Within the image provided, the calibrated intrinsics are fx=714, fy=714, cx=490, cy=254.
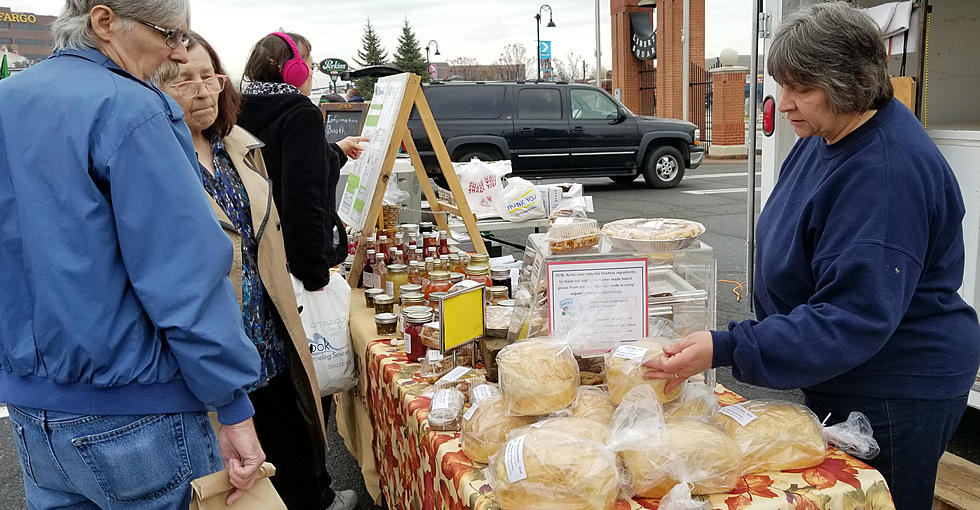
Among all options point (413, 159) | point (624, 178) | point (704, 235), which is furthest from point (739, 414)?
point (624, 178)

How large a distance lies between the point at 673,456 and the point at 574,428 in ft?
0.68

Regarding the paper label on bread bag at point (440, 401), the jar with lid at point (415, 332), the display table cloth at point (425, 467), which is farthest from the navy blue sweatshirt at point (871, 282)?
the jar with lid at point (415, 332)

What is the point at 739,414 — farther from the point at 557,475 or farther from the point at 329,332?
the point at 329,332

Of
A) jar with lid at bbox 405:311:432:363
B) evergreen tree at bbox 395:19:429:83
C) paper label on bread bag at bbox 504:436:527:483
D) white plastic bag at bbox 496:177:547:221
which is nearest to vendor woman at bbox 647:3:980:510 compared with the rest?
paper label on bread bag at bbox 504:436:527:483

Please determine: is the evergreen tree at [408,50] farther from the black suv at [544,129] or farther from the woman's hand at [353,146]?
the woman's hand at [353,146]

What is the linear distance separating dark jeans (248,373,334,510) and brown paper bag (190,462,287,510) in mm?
852

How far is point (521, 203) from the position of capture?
521cm

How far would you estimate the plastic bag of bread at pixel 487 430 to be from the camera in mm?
1639

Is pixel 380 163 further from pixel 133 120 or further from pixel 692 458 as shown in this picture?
pixel 692 458

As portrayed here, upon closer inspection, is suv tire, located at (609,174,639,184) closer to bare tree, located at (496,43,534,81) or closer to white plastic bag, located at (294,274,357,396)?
white plastic bag, located at (294,274,357,396)

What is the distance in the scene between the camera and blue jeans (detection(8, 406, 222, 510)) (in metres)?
1.46

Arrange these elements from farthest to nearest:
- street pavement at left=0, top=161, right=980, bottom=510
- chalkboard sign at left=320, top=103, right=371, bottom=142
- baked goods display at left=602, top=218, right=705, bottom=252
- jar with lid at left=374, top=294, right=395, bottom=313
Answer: chalkboard sign at left=320, top=103, right=371, bottom=142 → street pavement at left=0, top=161, right=980, bottom=510 → jar with lid at left=374, top=294, right=395, bottom=313 → baked goods display at left=602, top=218, right=705, bottom=252

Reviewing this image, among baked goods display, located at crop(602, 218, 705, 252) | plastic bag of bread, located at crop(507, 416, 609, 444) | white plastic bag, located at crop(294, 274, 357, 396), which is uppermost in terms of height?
baked goods display, located at crop(602, 218, 705, 252)

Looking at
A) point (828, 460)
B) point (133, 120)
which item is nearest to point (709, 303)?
point (828, 460)
